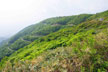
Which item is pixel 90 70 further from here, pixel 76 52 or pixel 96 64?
pixel 76 52

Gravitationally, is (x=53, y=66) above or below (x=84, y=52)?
below

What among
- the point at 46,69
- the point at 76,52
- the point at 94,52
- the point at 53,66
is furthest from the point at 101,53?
the point at 46,69

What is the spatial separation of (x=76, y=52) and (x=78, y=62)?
3.77 ft

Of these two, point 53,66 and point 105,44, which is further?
point 105,44

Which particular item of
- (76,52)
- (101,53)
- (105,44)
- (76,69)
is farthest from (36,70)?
(105,44)

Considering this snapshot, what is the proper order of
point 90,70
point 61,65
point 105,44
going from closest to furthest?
point 90,70 < point 61,65 < point 105,44

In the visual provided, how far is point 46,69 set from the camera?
4.21m

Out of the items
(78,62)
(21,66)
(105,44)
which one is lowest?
(21,66)

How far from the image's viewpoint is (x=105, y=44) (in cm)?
529

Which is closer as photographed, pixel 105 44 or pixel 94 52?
Result: pixel 94 52

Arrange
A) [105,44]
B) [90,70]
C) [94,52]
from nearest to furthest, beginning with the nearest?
1. [90,70]
2. [94,52]
3. [105,44]

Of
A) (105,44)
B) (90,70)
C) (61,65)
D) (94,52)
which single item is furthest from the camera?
(105,44)

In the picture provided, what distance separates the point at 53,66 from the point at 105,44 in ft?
10.4

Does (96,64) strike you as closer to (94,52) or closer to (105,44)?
(94,52)
